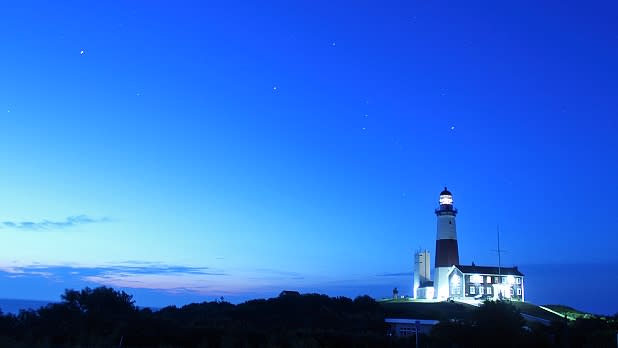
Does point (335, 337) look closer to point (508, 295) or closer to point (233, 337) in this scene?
point (233, 337)

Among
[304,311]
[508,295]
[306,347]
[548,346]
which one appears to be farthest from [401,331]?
[508,295]

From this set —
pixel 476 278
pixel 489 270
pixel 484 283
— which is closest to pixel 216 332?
→ pixel 476 278

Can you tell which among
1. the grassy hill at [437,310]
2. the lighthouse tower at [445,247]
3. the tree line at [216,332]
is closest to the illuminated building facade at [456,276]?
the lighthouse tower at [445,247]

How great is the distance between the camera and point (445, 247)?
68.6 meters

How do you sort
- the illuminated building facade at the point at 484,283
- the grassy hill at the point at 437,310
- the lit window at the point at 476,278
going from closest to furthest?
the grassy hill at the point at 437,310 < the illuminated building facade at the point at 484,283 < the lit window at the point at 476,278

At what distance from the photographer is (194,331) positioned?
27.2m

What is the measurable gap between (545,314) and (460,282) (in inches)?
396

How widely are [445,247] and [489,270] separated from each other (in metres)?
5.60

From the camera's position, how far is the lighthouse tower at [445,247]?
67.4m

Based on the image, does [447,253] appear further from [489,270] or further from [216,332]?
[216,332]

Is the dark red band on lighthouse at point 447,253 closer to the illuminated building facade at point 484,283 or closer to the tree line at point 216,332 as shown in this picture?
the illuminated building facade at point 484,283

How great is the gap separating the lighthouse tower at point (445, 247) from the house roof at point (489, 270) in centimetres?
155

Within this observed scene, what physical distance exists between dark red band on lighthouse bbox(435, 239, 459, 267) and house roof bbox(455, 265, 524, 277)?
53.1 inches

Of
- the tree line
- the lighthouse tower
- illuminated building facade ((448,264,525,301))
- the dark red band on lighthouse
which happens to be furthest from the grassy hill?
the tree line
